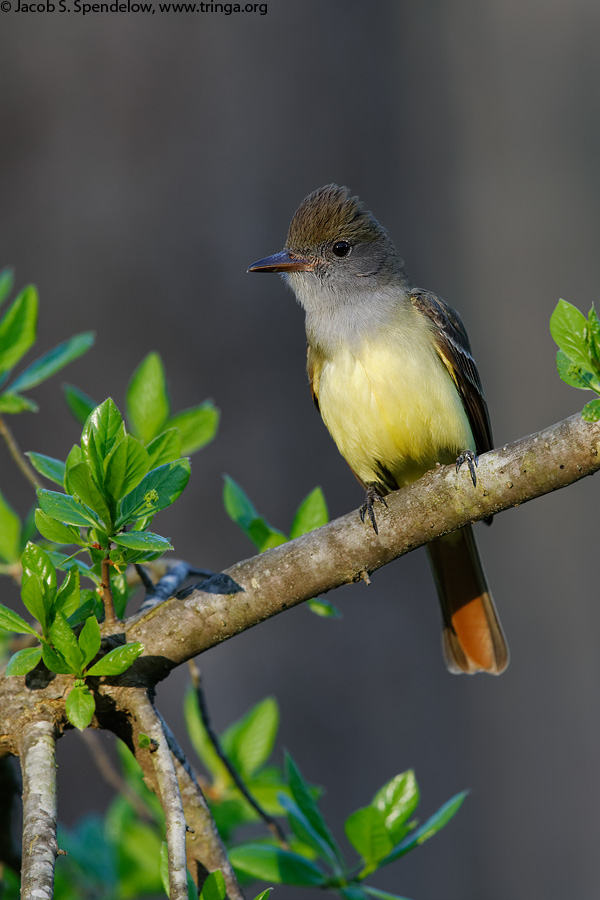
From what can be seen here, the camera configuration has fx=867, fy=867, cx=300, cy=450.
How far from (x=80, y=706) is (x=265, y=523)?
70 cm

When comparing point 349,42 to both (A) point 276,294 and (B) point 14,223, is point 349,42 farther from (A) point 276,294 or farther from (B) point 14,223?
(B) point 14,223

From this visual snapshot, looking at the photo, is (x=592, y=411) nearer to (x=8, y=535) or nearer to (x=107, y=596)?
(x=107, y=596)

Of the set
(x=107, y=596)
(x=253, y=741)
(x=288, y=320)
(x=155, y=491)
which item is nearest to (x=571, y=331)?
(x=155, y=491)

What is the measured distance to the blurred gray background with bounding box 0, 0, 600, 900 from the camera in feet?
13.8

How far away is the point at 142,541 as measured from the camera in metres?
1.45

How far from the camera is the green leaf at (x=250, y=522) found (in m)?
2.08

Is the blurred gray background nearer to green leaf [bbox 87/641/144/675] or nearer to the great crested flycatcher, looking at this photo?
the great crested flycatcher

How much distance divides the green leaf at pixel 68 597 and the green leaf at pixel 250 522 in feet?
1.95

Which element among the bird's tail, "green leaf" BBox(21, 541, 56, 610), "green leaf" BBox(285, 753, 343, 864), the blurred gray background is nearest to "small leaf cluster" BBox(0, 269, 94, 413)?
"green leaf" BBox(21, 541, 56, 610)

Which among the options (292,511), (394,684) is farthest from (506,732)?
(292,511)

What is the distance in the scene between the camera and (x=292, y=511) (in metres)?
4.44

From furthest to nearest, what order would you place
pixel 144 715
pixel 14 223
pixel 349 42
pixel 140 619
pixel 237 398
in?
pixel 349 42, pixel 237 398, pixel 14 223, pixel 140 619, pixel 144 715

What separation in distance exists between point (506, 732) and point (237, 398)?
253 centimetres

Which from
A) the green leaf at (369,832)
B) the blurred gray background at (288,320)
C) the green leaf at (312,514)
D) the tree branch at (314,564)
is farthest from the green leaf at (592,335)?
the blurred gray background at (288,320)
